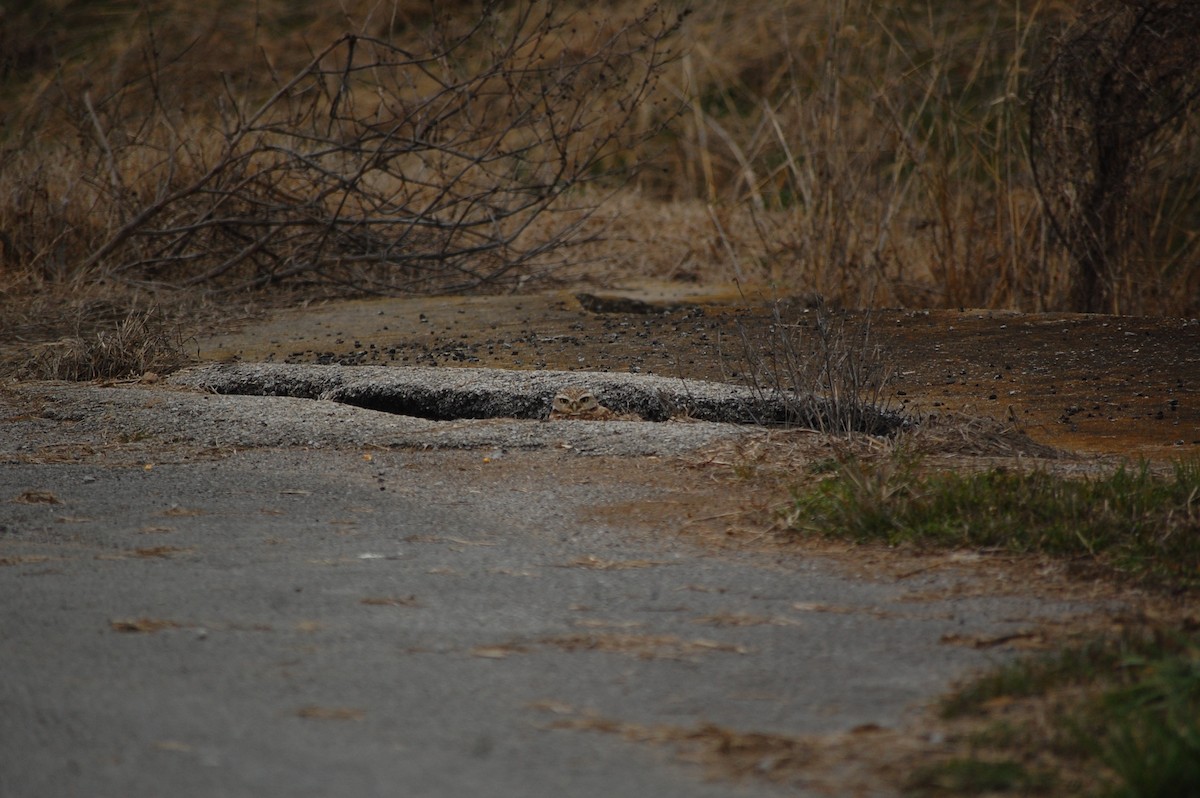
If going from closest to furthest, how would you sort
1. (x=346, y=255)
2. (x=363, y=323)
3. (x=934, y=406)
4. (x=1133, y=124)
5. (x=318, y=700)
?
(x=318, y=700)
(x=934, y=406)
(x=1133, y=124)
(x=363, y=323)
(x=346, y=255)

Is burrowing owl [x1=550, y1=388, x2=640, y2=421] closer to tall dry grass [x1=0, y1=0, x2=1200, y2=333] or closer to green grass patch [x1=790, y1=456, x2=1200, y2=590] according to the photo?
green grass patch [x1=790, y1=456, x2=1200, y2=590]

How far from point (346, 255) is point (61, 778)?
7.52 meters

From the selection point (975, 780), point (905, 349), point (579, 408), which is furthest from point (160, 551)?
point (905, 349)

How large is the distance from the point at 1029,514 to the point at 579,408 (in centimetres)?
196

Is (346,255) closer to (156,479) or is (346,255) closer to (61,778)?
(156,479)

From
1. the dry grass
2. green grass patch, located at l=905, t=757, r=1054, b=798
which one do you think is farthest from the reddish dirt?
green grass patch, located at l=905, t=757, r=1054, b=798

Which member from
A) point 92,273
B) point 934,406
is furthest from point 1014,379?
point 92,273

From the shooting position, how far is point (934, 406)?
16.9 feet

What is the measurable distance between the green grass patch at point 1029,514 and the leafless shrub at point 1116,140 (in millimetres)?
3982

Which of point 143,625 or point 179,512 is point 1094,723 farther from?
point 179,512

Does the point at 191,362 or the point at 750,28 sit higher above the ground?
the point at 750,28

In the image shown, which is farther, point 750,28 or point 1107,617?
point 750,28

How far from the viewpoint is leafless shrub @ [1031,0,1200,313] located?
7.02 meters

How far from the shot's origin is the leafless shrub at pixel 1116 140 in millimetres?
7023
